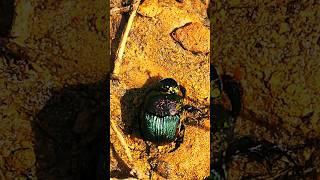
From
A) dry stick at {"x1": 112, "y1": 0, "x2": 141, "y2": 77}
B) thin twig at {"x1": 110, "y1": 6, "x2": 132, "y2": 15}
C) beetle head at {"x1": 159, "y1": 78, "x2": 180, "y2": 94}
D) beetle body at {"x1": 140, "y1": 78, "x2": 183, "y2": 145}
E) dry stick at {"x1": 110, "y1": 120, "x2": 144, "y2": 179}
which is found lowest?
dry stick at {"x1": 110, "y1": 120, "x2": 144, "y2": 179}

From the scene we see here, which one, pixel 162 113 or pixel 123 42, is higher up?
pixel 123 42

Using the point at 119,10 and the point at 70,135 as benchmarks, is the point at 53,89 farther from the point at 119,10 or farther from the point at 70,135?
the point at 119,10

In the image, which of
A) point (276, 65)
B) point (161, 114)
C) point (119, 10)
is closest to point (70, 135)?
point (161, 114)

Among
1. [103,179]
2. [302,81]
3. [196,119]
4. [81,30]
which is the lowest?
[103,179]

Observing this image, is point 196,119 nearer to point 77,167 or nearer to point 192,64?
point 192,64

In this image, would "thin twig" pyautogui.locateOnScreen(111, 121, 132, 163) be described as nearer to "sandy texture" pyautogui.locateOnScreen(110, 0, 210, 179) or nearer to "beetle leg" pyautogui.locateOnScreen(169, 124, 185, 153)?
"sandy texture" pyautogui.locateOnScreen(110, 0, 210, 179)

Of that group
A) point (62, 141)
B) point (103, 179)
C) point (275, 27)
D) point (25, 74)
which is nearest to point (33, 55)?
point (25, 74)

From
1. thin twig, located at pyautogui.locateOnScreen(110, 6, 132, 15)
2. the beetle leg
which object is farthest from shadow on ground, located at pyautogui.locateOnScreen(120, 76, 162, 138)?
thin twig, located at pyautogui.locateOnScreen(110, 6, 132, 15)

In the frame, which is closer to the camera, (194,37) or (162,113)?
(162,113)
